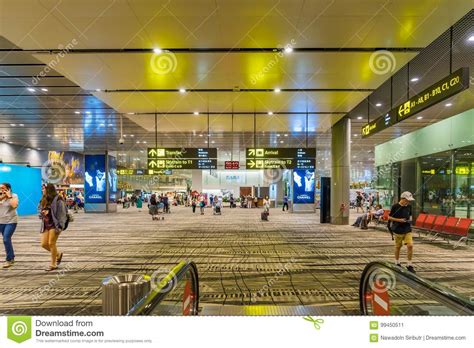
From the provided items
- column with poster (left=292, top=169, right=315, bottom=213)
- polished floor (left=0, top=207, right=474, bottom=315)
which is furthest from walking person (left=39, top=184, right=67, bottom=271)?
column with poster (left=292, top=169, right=315, bottom=213)

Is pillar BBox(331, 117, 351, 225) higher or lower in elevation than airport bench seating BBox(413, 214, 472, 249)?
higher

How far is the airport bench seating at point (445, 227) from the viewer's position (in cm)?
1039

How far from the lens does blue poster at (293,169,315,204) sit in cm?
2728

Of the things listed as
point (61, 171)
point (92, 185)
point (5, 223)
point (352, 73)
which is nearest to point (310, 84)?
point (352, 73)

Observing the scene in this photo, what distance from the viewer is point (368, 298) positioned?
4.39 m

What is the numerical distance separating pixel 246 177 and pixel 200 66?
3596 cm

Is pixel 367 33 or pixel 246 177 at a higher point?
pixel 367 33

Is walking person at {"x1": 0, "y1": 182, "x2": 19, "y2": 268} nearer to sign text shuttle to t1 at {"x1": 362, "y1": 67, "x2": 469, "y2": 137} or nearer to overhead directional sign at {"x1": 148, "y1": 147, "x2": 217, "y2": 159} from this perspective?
overhead directional sign at {"x1": 148, "y1": 147, "x2": 217, "y2": 159}

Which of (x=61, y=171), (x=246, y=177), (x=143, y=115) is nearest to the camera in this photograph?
(x=143, y=115)

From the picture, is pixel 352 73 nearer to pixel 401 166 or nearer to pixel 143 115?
pixel 143 115
